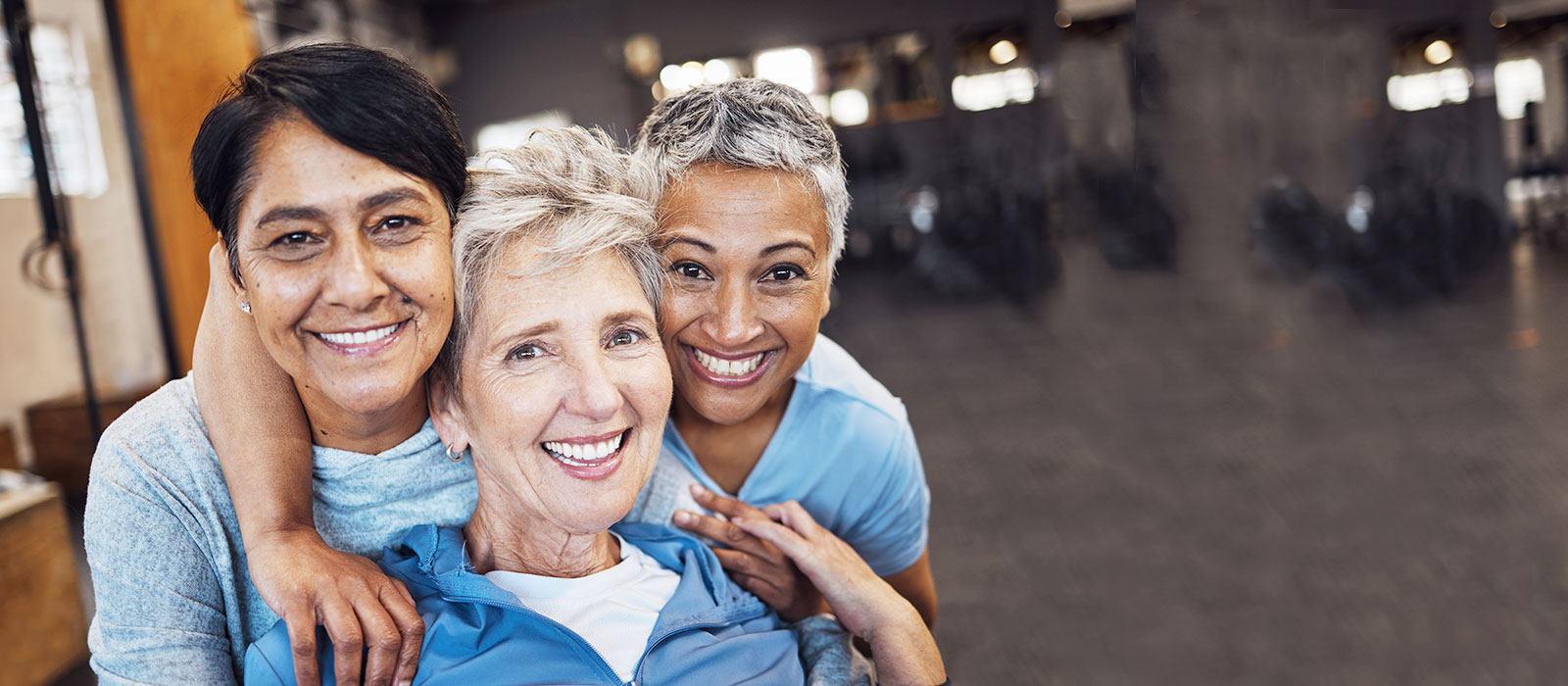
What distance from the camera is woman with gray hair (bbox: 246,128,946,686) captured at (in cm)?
99

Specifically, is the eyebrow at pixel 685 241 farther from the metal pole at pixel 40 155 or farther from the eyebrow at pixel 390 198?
the metal pole at pixel 40 155

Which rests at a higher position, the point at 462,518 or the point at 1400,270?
the point at 462,518

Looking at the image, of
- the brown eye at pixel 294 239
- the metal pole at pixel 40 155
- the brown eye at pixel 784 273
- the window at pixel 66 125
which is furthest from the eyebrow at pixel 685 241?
the window at pixel 66 125

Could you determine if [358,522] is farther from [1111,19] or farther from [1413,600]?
[1111,19]

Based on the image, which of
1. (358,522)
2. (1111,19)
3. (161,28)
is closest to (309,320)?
(358,522)

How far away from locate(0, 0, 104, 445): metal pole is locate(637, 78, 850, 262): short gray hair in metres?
1.27

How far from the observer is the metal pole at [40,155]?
1765 mm

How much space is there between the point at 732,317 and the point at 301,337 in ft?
1.75

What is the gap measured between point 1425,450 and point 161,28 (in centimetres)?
592

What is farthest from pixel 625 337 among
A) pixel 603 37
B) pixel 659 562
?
pixel 603 37

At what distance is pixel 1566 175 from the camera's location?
604cm

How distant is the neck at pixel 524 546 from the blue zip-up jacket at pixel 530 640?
0.03 metres

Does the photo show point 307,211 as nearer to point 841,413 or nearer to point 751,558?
point 751,558

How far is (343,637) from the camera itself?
896 mm
